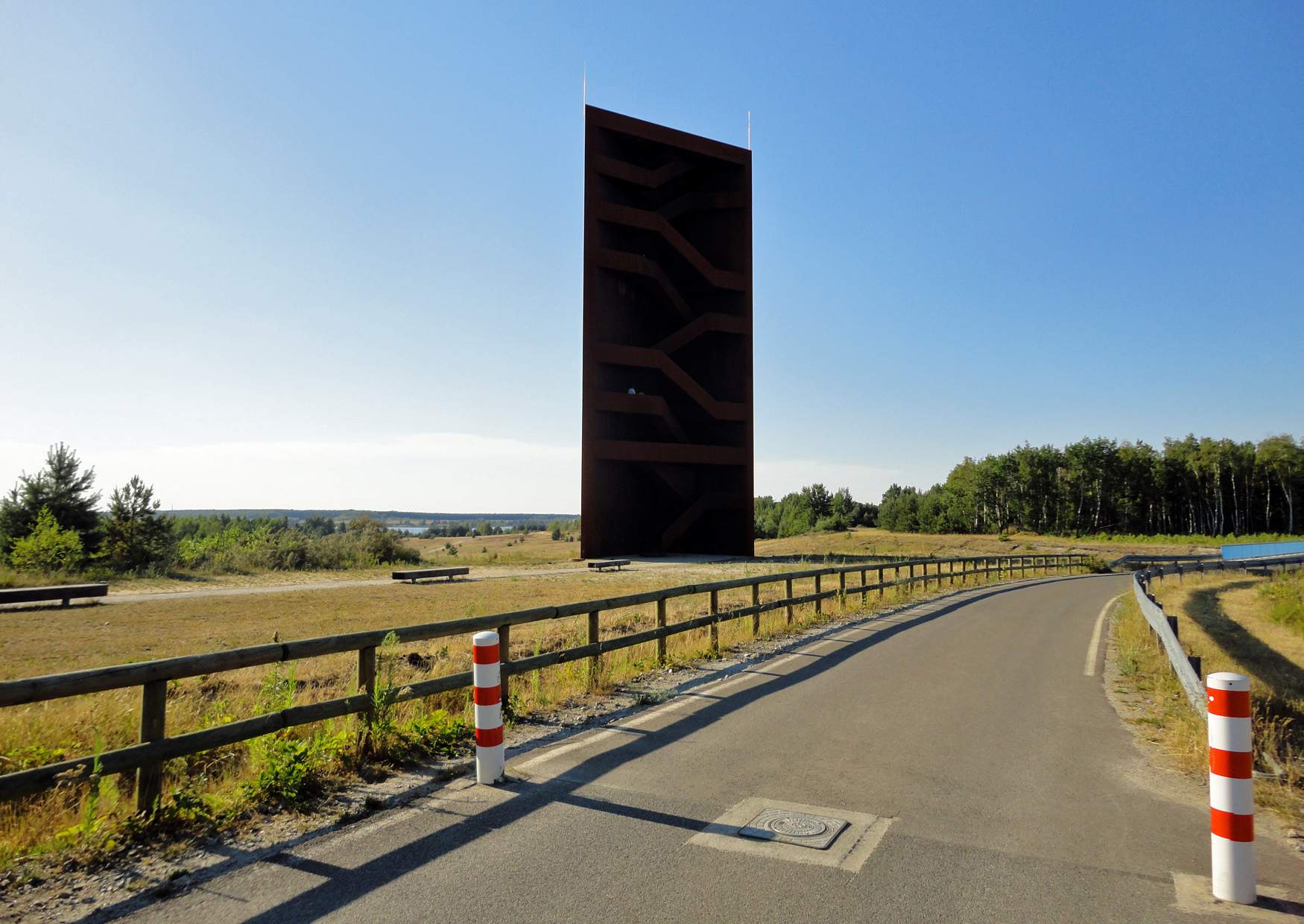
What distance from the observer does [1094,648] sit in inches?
538

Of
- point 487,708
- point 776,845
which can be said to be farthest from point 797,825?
point 487,708

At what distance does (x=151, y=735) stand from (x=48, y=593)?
77.1 ft

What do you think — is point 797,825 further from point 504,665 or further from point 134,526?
point 134,526

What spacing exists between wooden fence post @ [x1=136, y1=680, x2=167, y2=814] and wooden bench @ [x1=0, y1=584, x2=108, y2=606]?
916 inches

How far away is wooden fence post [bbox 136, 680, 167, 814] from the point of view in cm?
487

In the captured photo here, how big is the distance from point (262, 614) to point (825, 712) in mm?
17853

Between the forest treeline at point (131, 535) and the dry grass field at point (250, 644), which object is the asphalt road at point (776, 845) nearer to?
the dry grass field at point (250, 644)

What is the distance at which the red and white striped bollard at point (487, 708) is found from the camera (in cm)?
569

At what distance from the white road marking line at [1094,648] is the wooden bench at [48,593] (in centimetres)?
2653

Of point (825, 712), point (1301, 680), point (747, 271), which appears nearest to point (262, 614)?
point (825, 712)

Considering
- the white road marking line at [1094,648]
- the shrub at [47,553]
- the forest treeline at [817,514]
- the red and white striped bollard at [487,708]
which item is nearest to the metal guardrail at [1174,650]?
the white road marking line at [1094,648]

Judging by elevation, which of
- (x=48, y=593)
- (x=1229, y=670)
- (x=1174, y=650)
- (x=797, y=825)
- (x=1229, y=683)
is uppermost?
(x=1229, y=683)

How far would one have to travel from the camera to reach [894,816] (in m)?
5.14

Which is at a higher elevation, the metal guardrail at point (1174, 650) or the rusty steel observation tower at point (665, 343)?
the rusty steel observation tower at point (665, 343)
